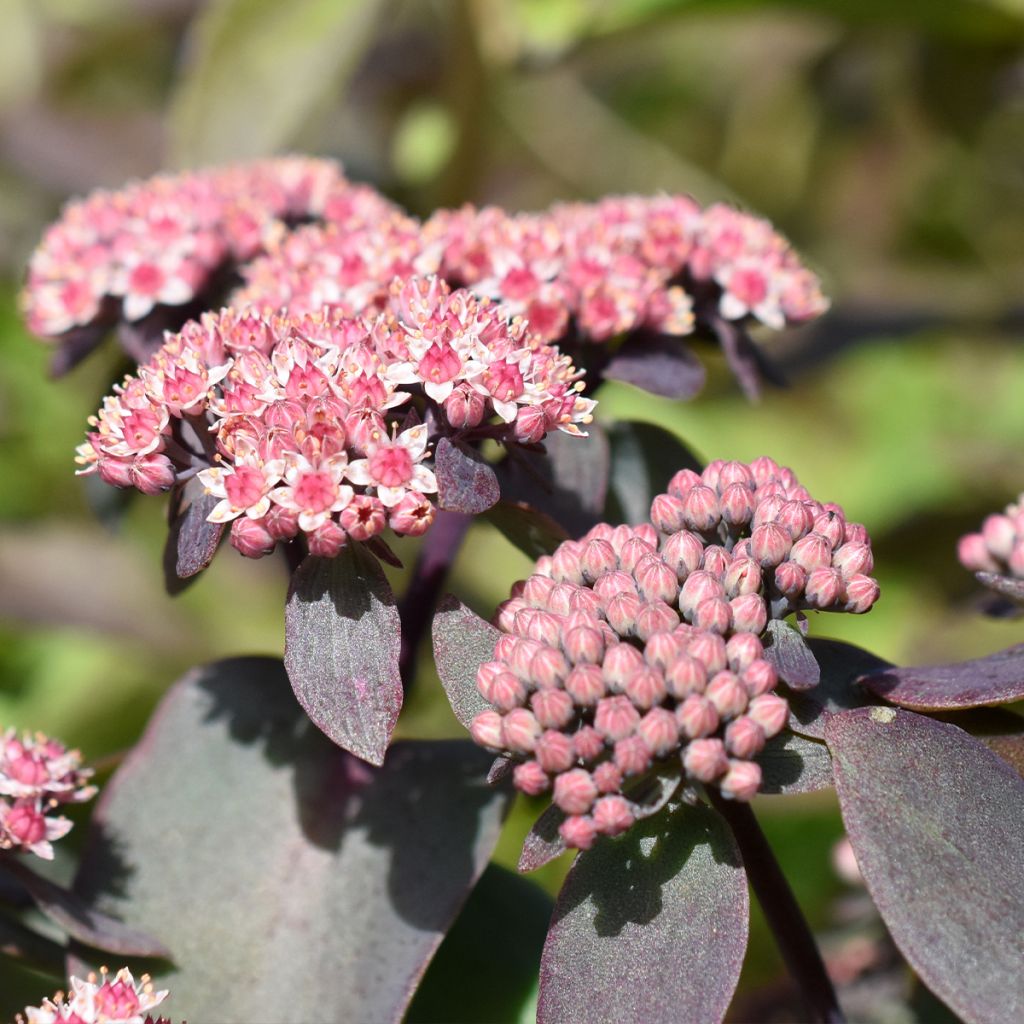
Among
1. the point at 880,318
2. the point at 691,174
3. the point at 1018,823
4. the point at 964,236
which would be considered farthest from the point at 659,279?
the point at 964,236

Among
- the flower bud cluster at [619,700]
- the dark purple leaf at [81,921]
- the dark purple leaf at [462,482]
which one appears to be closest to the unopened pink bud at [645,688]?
the flower bud cluster at [619,700]

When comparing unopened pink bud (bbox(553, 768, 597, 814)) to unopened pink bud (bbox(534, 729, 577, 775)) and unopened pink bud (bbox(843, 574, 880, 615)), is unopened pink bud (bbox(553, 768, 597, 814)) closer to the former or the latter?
unopened pink bud (bbox(534, 729, 577, 775))

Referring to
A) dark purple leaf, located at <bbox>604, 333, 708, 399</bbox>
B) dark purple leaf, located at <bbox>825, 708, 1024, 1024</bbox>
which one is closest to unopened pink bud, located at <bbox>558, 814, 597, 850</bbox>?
dark purple leaf, located at <bbox>825, 708, 1024, 1024</bbox>

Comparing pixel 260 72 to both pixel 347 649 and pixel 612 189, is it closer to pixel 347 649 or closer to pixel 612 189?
pixel 612 189

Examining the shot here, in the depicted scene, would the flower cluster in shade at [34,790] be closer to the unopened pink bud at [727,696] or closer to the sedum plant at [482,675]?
the sedum plant at [482,675]

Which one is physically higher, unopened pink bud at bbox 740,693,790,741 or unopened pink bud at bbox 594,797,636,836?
unopened pink bud at bbox 740,693,790,741

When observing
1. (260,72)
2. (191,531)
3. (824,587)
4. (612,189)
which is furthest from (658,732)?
(612,189)

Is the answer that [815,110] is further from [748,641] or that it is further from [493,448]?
[748,641]
